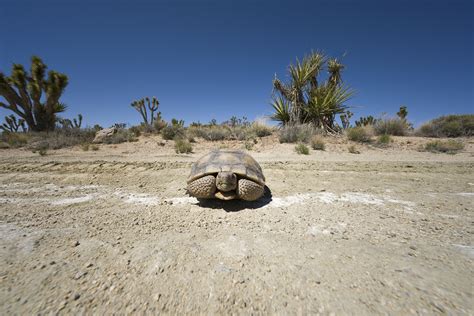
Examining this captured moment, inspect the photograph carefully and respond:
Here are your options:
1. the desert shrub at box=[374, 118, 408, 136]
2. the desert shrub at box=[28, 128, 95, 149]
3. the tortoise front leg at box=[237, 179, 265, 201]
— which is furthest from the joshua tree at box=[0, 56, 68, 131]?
the desert shrub at box=[374, 118, 408, 136]

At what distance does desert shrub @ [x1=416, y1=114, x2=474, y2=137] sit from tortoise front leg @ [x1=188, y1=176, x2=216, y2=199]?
14.8 meters

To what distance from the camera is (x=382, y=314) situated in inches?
45.2

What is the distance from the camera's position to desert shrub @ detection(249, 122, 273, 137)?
35.8ft

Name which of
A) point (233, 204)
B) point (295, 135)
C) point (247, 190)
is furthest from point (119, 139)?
point (247, 190)

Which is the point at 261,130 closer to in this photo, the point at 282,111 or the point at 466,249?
the point at 282,111

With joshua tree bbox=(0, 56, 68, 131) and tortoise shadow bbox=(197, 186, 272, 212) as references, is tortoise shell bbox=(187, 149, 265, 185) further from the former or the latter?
joshua tree bbox=(0, 56, 68, 131)

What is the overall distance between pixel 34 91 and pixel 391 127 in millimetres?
26192

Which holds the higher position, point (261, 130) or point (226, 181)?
point (261, 130)

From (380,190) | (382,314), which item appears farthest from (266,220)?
(380,190)

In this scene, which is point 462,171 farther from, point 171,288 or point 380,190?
point 171,288

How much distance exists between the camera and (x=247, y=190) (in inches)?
110

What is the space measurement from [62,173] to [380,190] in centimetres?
734

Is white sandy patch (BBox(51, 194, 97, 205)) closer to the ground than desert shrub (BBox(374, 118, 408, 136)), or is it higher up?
closer to the ground

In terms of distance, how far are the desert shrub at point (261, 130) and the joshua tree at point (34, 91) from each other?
16.4 meters
